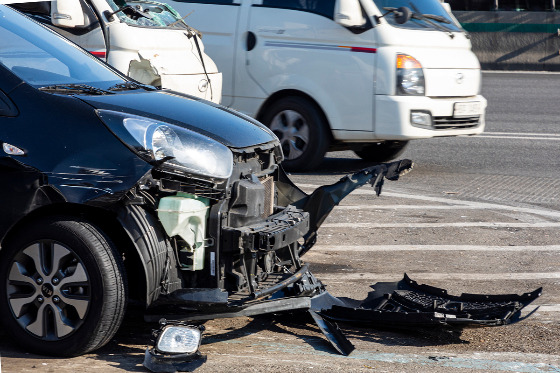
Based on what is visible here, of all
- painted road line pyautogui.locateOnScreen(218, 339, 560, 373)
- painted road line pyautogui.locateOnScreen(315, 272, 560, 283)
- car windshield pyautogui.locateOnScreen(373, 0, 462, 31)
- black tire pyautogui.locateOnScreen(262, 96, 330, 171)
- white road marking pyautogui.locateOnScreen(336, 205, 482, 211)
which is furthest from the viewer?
black tire pyautogui.locateOnScreen(262, 96, 330, 171)

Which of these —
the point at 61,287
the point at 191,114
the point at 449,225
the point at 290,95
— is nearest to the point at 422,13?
the point at 290,95

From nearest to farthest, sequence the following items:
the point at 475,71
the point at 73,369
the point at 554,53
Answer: the point at 73,369 → the point at 475,71 → the point at 554,53

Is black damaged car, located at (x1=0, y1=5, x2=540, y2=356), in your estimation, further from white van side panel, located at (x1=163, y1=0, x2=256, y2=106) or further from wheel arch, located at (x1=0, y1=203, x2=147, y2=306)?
white van side panel, located at (x1=163, y1=0, x2=256, y2=106)

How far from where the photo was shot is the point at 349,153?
11.8 meters

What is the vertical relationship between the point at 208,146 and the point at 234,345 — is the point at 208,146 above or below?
above

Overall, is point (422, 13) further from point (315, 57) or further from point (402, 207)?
point (402, 207)

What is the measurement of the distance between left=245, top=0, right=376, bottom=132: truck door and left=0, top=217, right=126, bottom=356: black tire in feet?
19.0

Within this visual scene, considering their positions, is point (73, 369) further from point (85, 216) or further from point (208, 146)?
point (208, 146)

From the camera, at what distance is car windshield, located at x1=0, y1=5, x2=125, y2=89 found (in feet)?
15.6

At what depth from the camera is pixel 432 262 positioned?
649 cm

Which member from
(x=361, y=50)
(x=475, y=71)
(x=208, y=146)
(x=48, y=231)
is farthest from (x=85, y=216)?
(x=475, y=71)

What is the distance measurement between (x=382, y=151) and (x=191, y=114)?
648 centimetres

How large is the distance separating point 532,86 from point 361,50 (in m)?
11.2

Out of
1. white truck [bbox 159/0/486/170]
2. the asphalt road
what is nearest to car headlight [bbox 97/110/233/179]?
the asphalt road
